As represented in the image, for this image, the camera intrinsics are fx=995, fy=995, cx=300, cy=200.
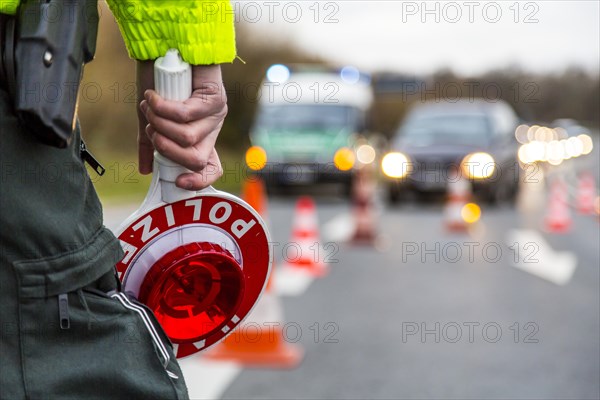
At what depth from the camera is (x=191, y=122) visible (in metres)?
1.64

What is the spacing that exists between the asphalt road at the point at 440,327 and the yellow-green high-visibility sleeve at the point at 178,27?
3.52 metres

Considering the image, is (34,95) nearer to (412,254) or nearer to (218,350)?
(218,350)

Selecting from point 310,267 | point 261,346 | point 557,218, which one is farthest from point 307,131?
point 261,346

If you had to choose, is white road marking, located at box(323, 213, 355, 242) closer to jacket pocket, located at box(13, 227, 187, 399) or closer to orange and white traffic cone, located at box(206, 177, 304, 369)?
orange and white traffic cone, located at box(206, 177, 304, 369)

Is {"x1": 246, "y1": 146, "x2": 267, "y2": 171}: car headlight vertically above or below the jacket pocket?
below

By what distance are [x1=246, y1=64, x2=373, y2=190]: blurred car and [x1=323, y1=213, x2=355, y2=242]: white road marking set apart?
3.35m

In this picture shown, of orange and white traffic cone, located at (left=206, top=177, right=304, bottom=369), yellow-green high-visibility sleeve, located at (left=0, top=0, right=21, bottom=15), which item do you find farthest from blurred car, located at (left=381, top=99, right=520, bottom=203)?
yellow-green high-visibility sleeve, located at (left=0, top=0, right=21, bottom=15)

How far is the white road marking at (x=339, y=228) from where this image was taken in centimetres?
1279

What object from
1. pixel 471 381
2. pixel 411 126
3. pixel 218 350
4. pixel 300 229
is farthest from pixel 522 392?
pixel 411 126

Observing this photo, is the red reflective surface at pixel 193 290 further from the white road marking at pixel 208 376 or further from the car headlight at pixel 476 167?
the car headlight at pixel 476 167

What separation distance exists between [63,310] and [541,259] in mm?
9669

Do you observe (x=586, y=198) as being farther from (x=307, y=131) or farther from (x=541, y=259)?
(x=541, y=259)

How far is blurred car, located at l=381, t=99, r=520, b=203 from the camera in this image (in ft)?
55.0

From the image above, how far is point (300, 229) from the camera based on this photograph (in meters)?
10.2
